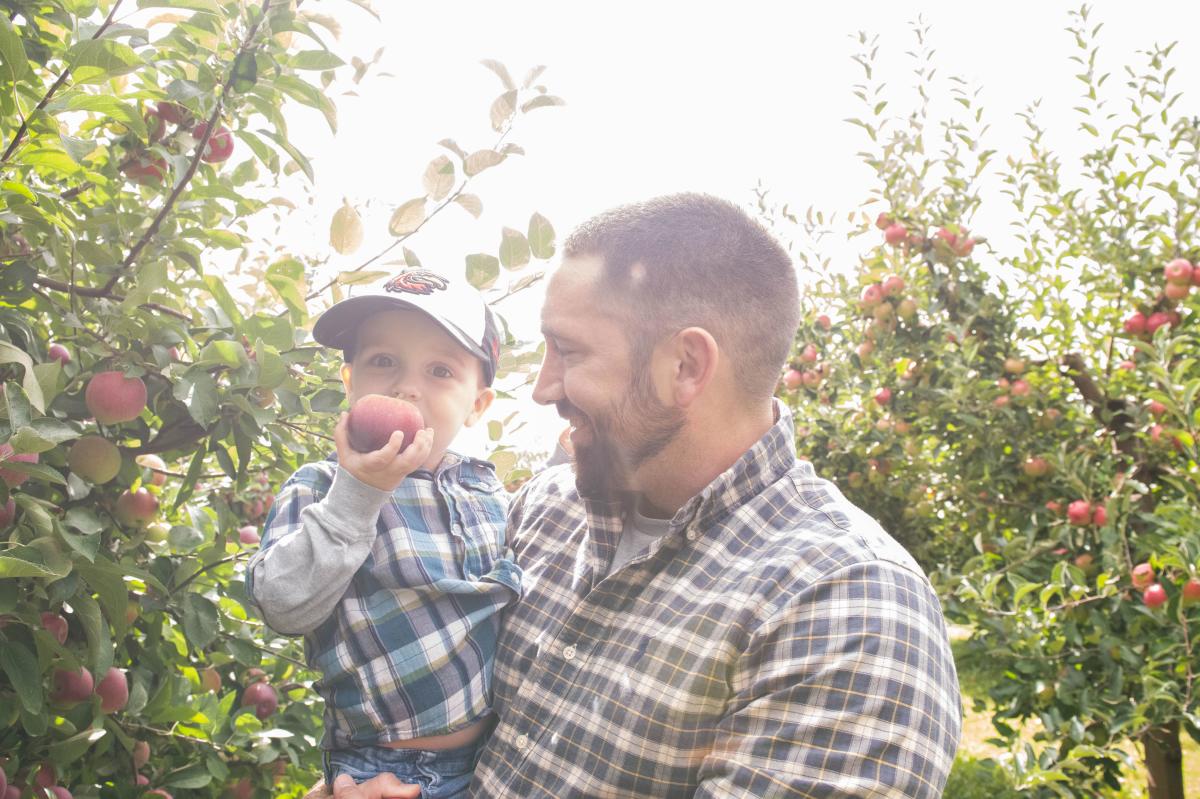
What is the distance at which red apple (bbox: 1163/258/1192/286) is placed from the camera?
322 cm

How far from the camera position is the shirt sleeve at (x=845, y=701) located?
1.08 metres

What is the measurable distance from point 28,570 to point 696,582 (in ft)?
2.76

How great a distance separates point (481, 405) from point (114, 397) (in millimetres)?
629

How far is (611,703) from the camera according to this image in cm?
129

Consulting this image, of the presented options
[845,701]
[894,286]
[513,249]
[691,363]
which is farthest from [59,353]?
[894,286]

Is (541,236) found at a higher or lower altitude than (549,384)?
higher

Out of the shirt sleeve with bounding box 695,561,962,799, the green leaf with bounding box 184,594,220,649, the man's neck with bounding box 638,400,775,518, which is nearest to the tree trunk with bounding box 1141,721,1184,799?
the man's neck with bounding box 638,400,775,518

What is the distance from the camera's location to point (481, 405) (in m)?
1.80

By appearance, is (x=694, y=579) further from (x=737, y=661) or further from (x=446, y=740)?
(x=446, y=740)

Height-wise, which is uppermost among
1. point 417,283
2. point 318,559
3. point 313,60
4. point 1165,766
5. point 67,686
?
point 313,60

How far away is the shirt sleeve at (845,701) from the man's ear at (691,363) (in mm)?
435

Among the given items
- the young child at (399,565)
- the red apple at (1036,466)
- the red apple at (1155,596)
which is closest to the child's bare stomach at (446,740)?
the young child at (399,565)

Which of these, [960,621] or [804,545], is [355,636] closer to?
[804,545]

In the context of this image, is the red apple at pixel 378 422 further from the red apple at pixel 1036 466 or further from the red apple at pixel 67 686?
the red apple at pixel 1036 466
